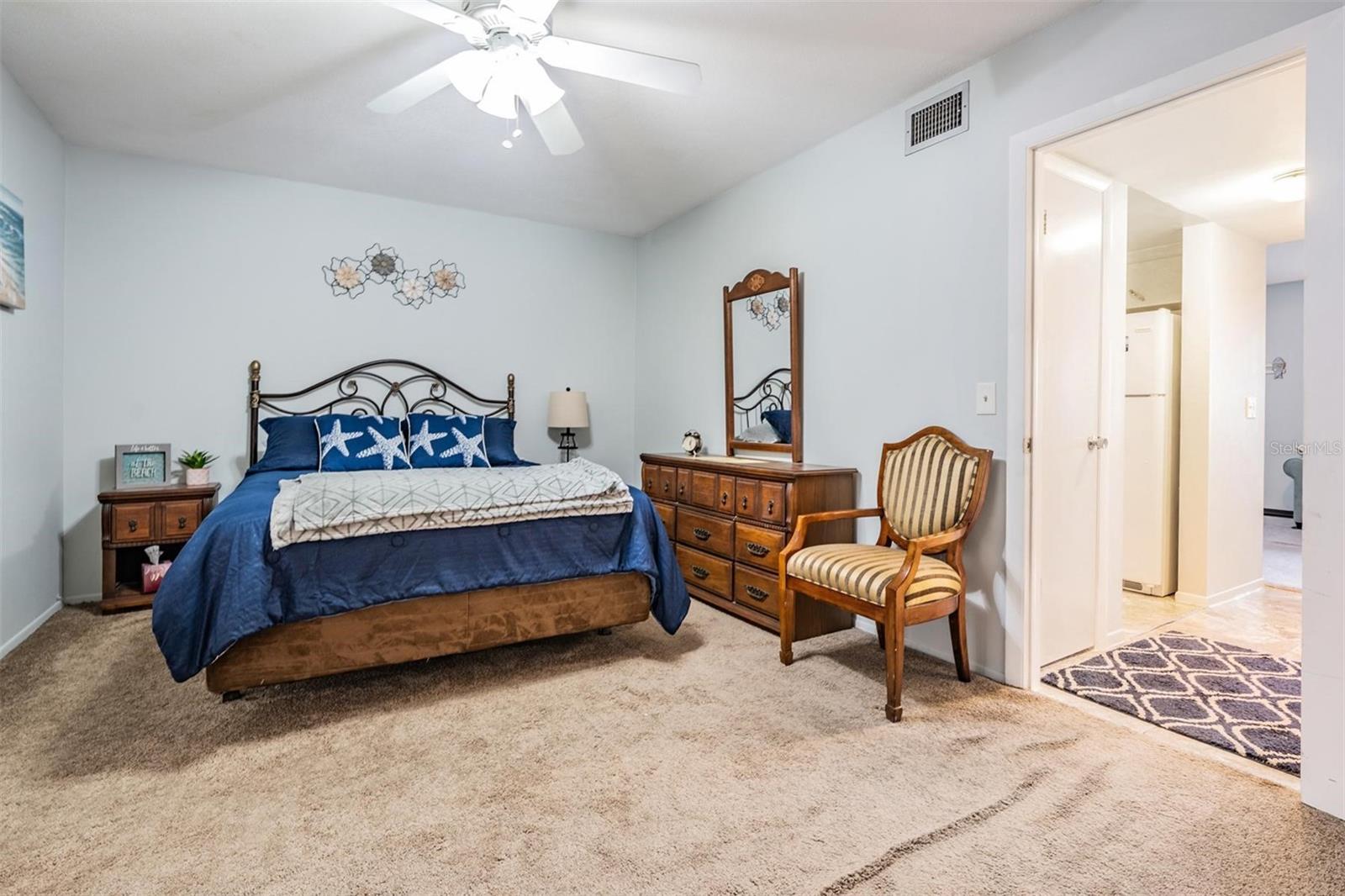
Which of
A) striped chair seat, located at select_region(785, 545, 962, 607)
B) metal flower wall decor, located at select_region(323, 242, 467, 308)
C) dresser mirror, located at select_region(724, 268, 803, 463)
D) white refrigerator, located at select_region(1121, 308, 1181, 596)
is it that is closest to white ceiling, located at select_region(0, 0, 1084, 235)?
metal flower wall decor, located at select_region(323, 242, 467, 308)

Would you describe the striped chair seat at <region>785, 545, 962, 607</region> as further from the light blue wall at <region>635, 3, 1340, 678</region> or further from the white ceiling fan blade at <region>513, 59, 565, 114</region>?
the white ceiling fan blade at <region>513, 59, 565, 114</region>

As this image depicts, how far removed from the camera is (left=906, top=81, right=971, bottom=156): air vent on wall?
2.80 m

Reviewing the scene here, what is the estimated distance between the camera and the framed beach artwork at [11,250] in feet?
9.30

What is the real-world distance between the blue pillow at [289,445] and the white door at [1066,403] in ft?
12.2

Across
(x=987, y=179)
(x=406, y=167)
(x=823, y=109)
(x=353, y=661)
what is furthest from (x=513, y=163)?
(x=353, y=661)

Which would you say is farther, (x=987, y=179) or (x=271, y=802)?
(x=987, y=179)

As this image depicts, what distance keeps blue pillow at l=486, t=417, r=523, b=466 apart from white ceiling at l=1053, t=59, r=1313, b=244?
3341 mm

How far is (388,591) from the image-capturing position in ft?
7.95

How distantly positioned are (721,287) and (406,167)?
207 centimetres

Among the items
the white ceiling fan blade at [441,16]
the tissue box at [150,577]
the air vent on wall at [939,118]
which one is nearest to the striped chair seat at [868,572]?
the air vent on wall at [939,118]

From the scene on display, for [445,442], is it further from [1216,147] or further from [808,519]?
[1216,147]

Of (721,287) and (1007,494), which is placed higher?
(721,287)

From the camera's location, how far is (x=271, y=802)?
70.5 inches

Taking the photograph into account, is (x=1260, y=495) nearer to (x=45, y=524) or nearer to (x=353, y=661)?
(x=353, y=661)
